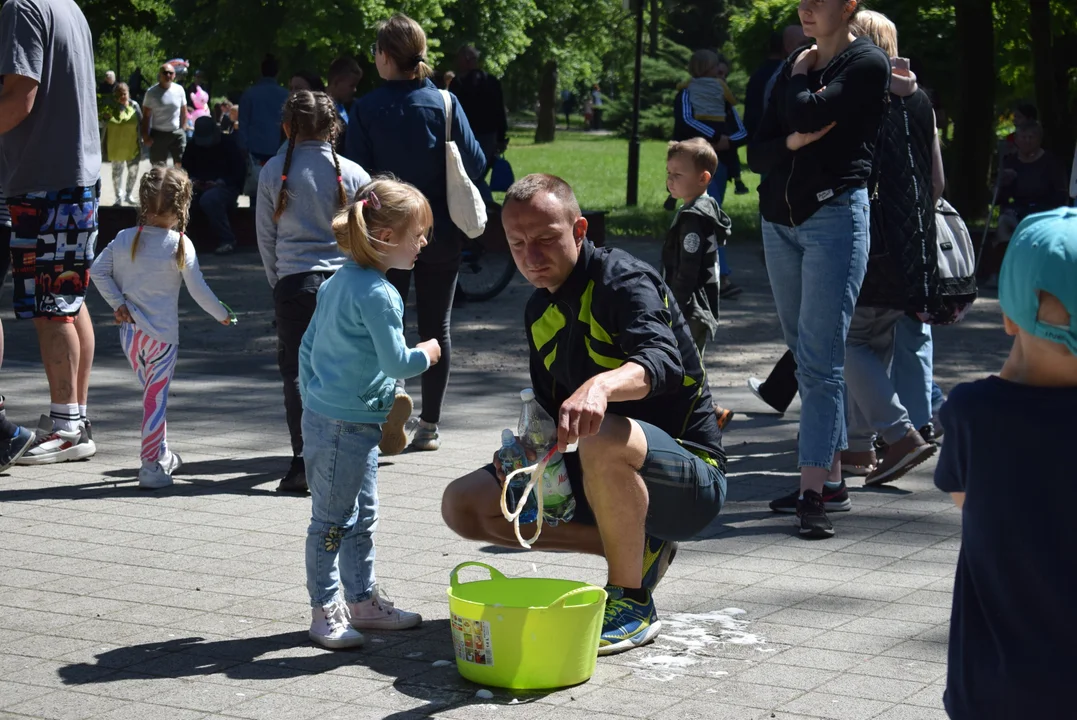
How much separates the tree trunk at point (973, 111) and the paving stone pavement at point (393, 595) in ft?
35.9

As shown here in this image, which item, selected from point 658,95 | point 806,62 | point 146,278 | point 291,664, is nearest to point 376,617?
point 291,664

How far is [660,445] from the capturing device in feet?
14.4

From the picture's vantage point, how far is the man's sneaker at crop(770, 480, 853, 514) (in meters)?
6.21

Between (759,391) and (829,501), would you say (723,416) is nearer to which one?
(759,391)

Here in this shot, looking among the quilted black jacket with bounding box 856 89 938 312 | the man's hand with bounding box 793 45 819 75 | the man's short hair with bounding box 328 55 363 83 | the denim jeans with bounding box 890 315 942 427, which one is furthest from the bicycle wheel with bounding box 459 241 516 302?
the man's hand with bounding box 793 45 819 75

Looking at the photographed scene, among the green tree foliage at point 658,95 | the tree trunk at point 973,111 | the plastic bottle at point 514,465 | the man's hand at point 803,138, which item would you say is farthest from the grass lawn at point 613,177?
the plastic bottle at point 514,465

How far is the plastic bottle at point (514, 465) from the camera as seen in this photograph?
173 inches

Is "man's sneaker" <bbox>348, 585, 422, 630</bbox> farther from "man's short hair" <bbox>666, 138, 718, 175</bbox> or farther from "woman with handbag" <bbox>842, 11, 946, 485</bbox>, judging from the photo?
"man's short hair" <bbox>666, 138, 718, 175</bbox>

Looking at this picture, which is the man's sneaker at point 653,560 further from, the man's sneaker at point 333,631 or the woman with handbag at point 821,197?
the woman with handbag at point 821,197

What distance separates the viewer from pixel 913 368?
7398 millimetres

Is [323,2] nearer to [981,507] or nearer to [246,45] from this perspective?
[246,45]

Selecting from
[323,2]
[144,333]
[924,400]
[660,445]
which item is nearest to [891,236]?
[924,400]

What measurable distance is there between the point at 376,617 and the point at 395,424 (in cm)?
62

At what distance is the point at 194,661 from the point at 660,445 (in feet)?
5.04
